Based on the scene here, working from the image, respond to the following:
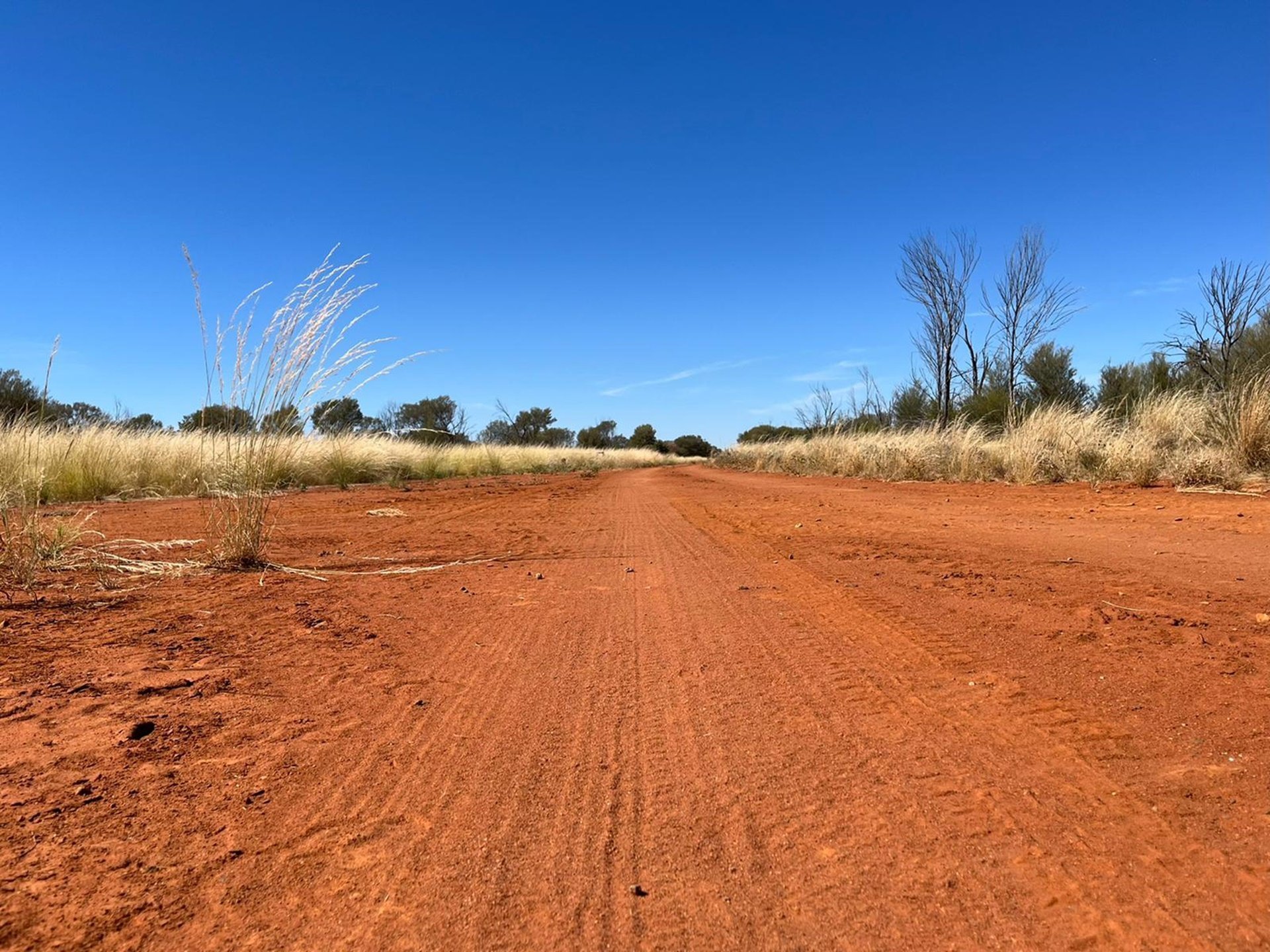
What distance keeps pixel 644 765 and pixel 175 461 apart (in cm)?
1307

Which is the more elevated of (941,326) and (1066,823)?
(941,326)

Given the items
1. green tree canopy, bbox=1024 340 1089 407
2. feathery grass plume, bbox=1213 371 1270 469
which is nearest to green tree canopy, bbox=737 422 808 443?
green tree canopy, bbox=1024 340 1089 407

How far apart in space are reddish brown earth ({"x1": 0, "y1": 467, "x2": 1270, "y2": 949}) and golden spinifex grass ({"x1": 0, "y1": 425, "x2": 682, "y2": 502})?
170 cm

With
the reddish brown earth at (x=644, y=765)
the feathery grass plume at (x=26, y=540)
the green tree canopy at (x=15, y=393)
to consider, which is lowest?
the reddish brown earth at (x=644, y=765)

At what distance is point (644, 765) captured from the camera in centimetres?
191

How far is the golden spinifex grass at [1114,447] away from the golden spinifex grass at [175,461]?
1018 centimetres

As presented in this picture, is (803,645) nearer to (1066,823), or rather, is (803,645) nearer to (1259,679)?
(1066,823)

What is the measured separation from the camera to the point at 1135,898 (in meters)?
1.32

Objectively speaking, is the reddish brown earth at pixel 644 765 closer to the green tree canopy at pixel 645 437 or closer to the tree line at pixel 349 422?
the tree line at pixel 349 422

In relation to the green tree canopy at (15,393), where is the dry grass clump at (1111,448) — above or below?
below

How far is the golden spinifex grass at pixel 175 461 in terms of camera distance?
5.37 meters

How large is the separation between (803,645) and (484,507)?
7659 mm

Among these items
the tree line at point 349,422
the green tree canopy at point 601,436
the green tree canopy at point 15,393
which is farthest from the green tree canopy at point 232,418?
the green tree canopy at point 601,436

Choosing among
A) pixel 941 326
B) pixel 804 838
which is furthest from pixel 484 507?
pixel 941 326
